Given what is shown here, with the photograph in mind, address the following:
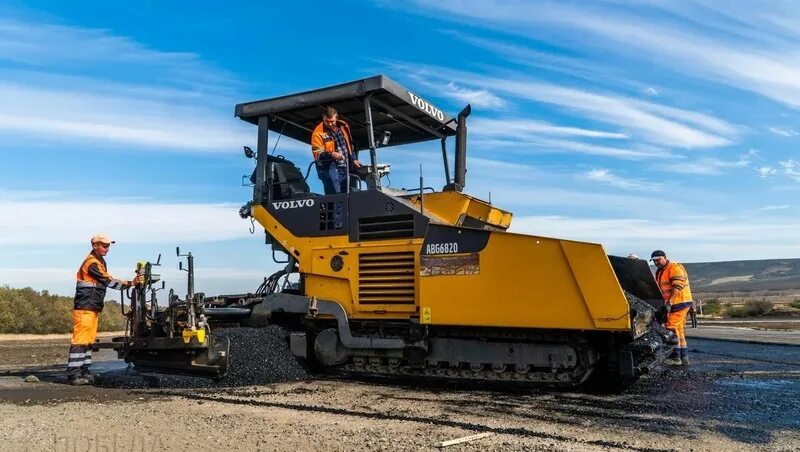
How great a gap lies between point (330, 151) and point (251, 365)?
8.20ft

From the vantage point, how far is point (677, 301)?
8.52 m

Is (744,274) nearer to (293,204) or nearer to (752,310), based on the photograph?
(752,310)

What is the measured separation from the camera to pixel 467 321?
19.2 ft

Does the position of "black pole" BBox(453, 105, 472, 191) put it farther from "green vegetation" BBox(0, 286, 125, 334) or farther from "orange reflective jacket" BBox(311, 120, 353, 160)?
"green vegetation" BBox(0, 286, 125, 334)

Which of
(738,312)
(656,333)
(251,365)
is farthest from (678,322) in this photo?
(738,312)

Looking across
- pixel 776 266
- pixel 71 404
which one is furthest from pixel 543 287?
pixel 776 266

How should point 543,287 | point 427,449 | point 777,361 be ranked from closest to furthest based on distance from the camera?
point 427,449
point 543,287
point 777,361

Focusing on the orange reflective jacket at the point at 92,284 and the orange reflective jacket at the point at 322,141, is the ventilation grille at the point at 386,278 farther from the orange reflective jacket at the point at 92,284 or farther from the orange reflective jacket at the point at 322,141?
the orange reflective jacket at the point at 92,284

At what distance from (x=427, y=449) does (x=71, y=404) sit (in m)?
3.43

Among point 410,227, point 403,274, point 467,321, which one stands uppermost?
point 410,227

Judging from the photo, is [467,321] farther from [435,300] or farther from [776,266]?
[776,266]

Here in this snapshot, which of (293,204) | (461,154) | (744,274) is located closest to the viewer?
(293,204)

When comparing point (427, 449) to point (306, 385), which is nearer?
point (427, 449)

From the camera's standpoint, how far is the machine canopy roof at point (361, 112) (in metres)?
6.77
